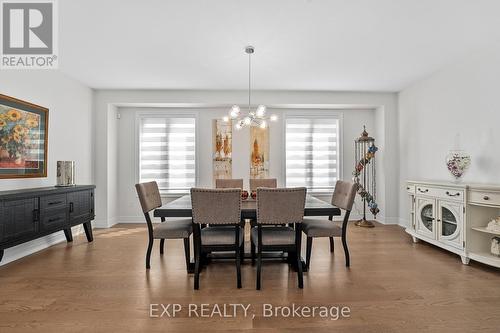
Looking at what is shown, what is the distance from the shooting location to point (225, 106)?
5.12 m

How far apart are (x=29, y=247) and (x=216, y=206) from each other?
2.88 m

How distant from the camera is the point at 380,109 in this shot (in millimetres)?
5098

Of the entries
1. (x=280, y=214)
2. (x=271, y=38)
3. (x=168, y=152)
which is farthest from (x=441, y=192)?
(x=168, y=152)

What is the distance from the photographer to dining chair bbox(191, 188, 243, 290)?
2.29 meters

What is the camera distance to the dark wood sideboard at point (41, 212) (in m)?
2.61

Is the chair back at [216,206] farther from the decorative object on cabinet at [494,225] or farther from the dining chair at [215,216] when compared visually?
the decorative object on cabinet at [494,225]

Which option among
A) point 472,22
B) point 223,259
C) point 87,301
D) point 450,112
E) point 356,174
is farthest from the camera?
point 356,174

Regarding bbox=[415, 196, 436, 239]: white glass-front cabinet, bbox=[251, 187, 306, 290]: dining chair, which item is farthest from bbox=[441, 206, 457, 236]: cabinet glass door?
bbox=[251, 187, 306, 290]: dining chair

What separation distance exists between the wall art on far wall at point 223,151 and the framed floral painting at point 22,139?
8.86 ft

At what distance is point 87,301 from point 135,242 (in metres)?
1.72

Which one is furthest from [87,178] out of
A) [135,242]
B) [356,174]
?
[356,174]

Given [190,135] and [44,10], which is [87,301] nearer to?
[44,10]

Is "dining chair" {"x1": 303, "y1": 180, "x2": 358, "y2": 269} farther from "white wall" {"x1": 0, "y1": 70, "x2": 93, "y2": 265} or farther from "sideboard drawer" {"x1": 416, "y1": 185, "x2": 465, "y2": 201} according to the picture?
"white wall" {"x1": 0, "y1": 70, "x2": 93, "y2": 265}

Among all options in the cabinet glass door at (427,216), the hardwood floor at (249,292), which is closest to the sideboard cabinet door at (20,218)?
the hardwood floor at (249,292)
